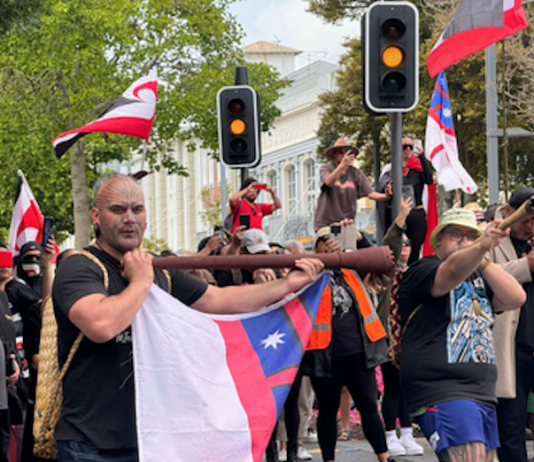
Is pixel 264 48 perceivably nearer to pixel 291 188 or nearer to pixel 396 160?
pixel 291 188

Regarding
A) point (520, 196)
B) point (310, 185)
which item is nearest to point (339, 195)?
point (520, 196)

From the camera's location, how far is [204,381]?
444 centimetres

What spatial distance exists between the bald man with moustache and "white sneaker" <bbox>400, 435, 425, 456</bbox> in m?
5.40

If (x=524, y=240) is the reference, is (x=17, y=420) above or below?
below

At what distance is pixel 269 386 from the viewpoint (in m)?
4.66

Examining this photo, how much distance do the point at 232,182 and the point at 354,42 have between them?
105 ft

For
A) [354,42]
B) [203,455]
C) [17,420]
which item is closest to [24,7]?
[17,420]

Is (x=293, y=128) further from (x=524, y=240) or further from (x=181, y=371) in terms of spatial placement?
(x=181, y=371)

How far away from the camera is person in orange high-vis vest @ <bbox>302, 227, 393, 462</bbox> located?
826cm

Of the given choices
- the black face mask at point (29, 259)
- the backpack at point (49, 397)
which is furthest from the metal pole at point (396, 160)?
the backpack at point (49, 397)

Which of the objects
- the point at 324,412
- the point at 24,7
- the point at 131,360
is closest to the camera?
the point at 131,360

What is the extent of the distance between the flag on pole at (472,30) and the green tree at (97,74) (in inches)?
995

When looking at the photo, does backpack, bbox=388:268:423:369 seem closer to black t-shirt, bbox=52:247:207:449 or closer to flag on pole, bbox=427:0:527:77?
flag on pole, bbox=427:0:527:77

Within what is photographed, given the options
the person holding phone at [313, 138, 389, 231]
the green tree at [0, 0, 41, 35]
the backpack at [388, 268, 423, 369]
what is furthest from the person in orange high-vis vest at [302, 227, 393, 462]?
the green tree at [0, 0, 41, 35]
